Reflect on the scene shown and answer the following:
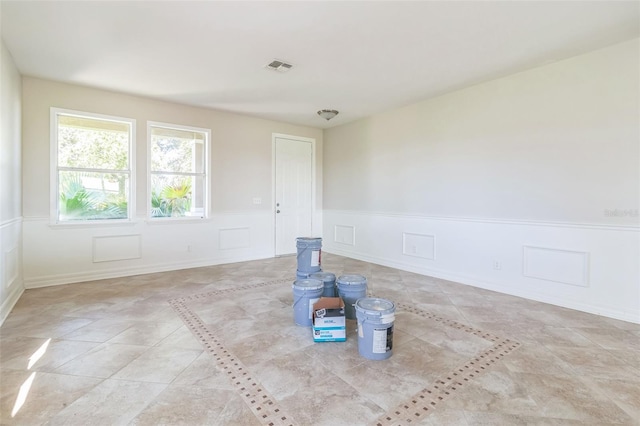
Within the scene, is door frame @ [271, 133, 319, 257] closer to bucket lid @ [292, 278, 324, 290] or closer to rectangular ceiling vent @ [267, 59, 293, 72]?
rectangular ceiling vent @ [267, 59, 293, 72]

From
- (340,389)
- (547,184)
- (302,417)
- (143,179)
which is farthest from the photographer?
(143,179)

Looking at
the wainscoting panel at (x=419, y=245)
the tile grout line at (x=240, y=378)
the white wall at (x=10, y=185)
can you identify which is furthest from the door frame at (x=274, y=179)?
the white wall at (x=10, y=185)

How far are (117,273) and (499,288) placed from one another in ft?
17.7

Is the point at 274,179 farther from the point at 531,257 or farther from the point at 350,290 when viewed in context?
the point at 531,257

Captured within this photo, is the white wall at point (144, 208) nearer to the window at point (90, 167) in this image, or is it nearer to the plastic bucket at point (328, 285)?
the window at point (90, 167)

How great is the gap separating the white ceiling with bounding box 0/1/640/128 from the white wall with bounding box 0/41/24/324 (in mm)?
307

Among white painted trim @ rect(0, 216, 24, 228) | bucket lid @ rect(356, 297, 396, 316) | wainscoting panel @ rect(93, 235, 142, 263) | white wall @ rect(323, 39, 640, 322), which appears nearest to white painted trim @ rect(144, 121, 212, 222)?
wainscoting panel @ rect(93, 235, 142, 263)

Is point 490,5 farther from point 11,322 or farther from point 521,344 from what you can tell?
point 11,322

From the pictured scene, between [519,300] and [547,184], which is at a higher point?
[547,184]

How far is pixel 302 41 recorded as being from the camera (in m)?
3.04

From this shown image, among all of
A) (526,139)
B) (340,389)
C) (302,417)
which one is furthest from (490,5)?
(302,417)

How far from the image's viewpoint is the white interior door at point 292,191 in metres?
6.29

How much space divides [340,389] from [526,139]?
141 inches

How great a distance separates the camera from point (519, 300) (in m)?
3.68
